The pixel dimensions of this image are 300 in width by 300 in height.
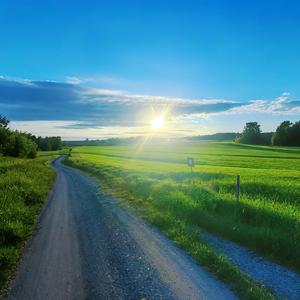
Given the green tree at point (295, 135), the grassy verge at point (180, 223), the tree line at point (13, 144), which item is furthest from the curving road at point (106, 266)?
the green tree at point (295, 135)

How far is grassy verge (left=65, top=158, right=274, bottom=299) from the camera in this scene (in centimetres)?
861

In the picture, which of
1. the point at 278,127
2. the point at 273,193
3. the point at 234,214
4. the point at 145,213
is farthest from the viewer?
the point at 278,127

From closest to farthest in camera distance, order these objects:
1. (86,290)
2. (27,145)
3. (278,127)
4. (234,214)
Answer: (86,290)
(234,214)
(27,145)
(278,127)

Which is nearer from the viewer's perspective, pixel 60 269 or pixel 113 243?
pixel 60 269

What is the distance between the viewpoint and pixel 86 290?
8242 mm

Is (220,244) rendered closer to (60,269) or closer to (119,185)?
(60,269)

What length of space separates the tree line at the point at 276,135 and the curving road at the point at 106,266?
119 m

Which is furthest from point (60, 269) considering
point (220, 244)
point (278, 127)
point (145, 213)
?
point (278, 127)

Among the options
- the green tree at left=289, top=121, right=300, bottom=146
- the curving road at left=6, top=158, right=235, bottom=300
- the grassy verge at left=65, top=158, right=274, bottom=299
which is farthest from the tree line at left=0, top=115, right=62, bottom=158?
the green tree at left=289, top=121, right=300, bottom=146

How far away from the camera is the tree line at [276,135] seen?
410 feet

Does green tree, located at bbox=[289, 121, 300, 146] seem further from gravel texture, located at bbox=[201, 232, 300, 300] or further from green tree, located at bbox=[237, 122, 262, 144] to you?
gravel texture, located at bbox=[201, 232, 300, 300]

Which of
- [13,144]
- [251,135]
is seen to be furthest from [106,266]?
[251,135]

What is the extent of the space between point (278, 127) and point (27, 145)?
83.5m

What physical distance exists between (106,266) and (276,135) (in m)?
128
